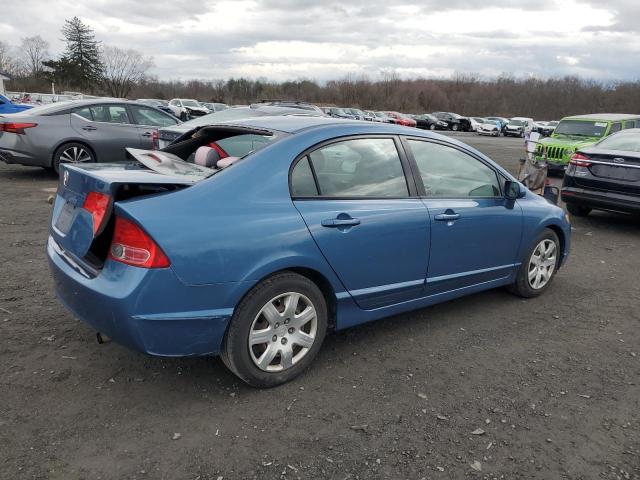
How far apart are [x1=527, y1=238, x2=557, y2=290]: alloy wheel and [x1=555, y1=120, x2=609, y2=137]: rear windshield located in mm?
10537

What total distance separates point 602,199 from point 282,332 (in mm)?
6357

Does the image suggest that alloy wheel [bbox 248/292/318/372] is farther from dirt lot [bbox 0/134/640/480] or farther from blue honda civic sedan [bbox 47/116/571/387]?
dirt lot [bbox 0/134/640/480]

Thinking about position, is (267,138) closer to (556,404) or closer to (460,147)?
(460,147)

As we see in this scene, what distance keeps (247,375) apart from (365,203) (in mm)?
1293

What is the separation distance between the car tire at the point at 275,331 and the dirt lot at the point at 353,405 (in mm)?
134

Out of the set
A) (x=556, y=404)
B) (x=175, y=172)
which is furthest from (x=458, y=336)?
(x=175, y=172)

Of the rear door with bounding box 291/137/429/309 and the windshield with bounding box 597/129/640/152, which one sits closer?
the rear door with bounding box 291/137/429/309

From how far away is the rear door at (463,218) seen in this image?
3.83 metres

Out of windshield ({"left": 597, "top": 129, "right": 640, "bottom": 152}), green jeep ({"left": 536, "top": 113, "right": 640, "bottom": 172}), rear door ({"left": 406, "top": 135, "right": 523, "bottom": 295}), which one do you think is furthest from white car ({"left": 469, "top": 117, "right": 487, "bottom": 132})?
rear door ({"left": 406, "top": 135, "right": 523, "bottom": 295})

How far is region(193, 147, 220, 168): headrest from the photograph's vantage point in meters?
3.81

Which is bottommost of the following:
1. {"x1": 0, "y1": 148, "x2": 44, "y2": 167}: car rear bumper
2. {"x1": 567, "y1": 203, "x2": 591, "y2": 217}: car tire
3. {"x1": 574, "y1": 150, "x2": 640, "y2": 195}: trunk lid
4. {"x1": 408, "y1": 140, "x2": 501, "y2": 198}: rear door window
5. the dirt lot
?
the dirt lot

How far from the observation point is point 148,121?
10258mm

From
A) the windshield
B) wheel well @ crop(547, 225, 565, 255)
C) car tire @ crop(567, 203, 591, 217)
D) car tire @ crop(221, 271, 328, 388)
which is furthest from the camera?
car tire @ crop(567, 203, 591, 217)

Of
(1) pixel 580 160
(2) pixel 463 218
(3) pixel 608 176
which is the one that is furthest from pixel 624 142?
(2) pixel 463 218
